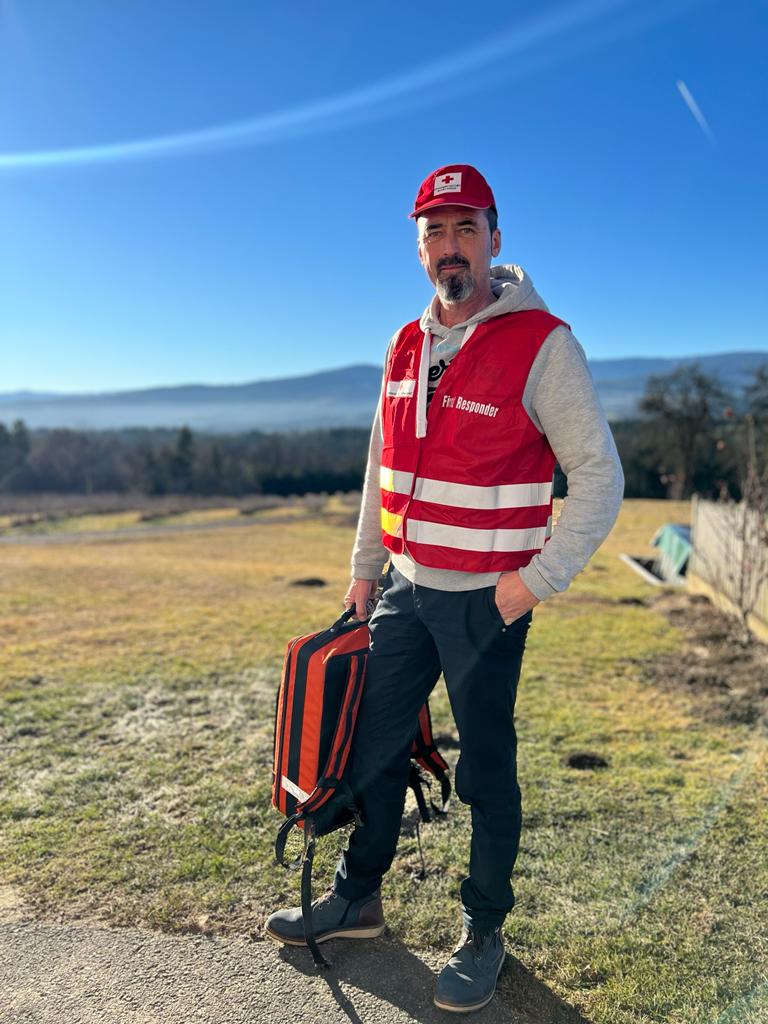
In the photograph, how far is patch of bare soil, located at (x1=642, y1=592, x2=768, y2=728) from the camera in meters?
5.00

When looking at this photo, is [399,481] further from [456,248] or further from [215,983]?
[215,983]

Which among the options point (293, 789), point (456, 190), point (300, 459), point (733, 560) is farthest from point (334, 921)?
point (300, 459)

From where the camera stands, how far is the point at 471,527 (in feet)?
7.34

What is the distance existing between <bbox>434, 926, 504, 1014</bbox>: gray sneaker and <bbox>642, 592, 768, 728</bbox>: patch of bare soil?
124 inches

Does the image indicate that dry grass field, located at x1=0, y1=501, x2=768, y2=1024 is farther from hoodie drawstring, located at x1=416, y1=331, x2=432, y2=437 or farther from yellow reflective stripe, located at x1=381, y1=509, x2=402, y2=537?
hoodie drawstring, located at x1=416, y1=331, x2=432, y2=437

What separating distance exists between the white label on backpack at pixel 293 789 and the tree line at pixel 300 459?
28.1 meters

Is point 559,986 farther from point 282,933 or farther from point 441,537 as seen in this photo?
point 441,537

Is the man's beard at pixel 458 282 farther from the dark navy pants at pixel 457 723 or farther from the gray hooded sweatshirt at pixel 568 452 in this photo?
the dark navy pants at pixel 457 723

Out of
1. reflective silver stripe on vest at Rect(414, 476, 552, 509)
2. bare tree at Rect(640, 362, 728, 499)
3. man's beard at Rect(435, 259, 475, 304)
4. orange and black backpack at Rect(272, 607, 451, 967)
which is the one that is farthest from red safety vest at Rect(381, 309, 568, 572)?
bare tree at Rect(640, 362, 728, 499)

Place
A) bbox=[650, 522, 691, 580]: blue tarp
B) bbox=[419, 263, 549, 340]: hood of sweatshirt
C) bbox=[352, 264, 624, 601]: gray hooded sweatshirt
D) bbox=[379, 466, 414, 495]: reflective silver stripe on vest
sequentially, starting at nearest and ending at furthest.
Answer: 1. bbox=[352, 264, 624, 601]: gray hooded sweatshirt
2. bbox=[419, 263, 549, 340]: hood of sweatshirt
3. bbox=[379, 466, 414, 495]: reflective silver stripe on vest
4. bbox=[650, 522, 691, 580]: blue tarp

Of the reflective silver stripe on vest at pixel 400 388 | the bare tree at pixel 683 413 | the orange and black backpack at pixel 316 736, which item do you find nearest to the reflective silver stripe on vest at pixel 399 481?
the reflective silver stripe on vest at pixel 400 388

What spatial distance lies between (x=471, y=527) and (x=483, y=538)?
0.16 ft

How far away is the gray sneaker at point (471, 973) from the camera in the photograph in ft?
7.19

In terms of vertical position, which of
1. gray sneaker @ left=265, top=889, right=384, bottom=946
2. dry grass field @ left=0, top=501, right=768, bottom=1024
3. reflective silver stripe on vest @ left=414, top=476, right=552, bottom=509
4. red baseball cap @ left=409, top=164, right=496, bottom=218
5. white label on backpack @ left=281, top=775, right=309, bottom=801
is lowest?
dry grass field @ left=0, top=501, right=768, bottom=1024
